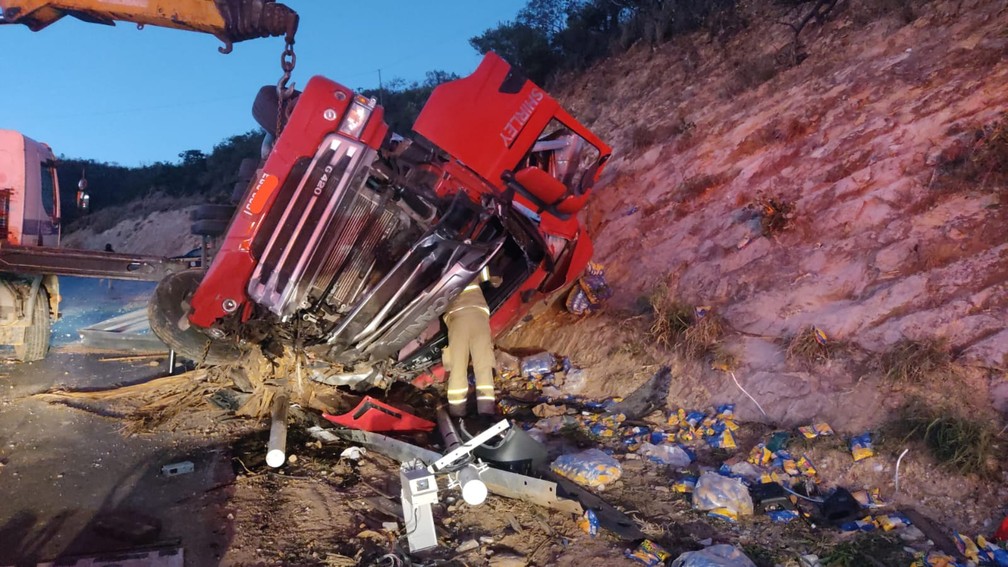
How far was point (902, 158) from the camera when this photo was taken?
5.90 m

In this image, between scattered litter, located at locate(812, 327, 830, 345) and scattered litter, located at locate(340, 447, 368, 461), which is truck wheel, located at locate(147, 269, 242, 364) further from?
scattered litter, located at locate(812, 327, 830, 345)

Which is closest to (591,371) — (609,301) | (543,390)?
(543,390)

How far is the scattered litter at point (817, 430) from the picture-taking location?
421cm

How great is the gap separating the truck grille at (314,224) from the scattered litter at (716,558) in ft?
9.30

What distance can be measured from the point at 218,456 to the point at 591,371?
3.13m

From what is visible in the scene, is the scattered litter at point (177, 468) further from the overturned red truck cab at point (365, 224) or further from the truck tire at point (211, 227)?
the truck tire at point (211, 227)

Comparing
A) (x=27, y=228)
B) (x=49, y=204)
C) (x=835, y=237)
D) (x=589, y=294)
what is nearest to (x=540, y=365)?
(x=589, y=294)

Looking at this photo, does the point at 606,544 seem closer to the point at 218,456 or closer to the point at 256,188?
the point at 218,456

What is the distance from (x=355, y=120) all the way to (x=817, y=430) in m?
3.62

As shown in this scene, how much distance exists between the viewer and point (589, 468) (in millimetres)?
4191

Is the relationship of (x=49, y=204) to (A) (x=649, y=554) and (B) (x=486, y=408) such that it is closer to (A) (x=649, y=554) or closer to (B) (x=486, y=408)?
(B) (x=486, y=408)

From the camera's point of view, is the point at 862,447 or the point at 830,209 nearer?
the point at 862,447

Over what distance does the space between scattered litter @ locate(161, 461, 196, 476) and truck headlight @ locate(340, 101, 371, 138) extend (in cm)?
240

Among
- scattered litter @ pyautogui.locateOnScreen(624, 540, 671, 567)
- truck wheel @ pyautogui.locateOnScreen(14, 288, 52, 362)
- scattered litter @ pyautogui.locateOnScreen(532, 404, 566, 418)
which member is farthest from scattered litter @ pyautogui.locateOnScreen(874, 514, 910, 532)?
truck wheel @ pyautogui.locateOnScreen(14, 288, 52, 362)
